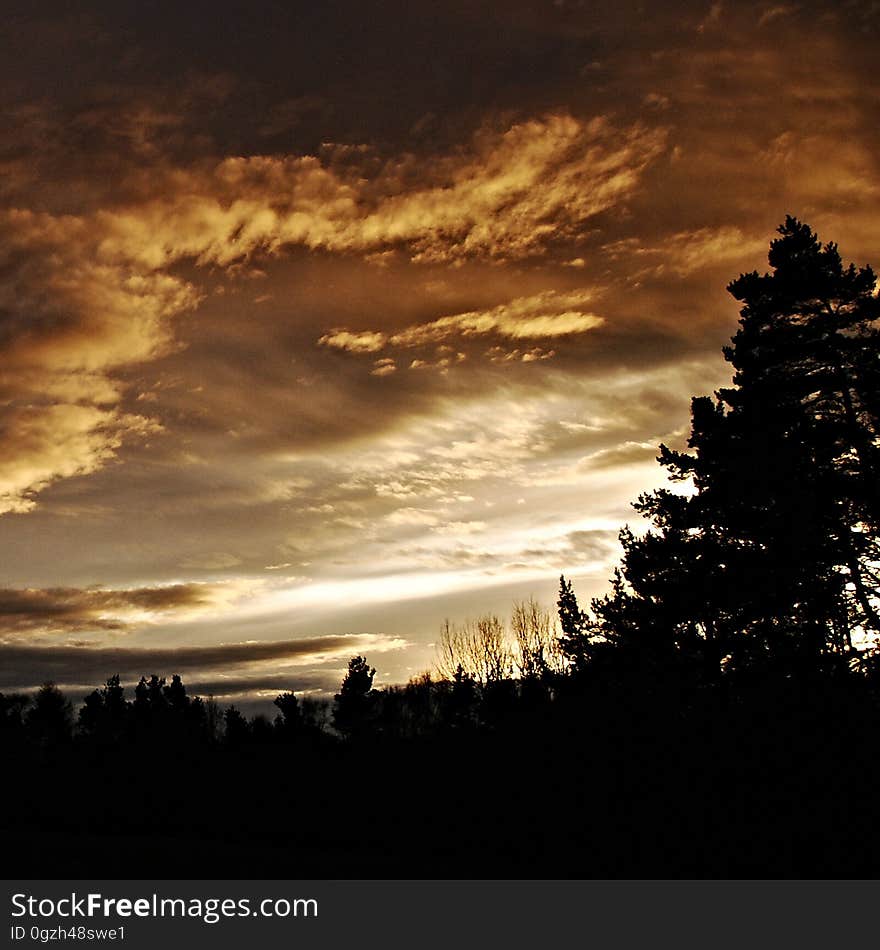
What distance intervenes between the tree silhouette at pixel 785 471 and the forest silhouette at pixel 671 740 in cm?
7

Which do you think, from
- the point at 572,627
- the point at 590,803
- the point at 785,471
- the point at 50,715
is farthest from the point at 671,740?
the point at 50,715

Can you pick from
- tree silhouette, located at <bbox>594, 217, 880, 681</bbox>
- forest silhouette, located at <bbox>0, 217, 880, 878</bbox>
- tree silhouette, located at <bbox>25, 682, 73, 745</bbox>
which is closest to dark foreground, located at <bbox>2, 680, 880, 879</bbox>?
forest silhouette, located at <bbox>0, 217, 880, 878</bbox>

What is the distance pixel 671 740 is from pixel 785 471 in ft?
41.5

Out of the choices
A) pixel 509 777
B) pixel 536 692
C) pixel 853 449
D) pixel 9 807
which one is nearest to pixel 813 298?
pixel 853 449

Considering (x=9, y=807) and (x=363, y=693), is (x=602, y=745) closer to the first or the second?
(x=9, y=807)

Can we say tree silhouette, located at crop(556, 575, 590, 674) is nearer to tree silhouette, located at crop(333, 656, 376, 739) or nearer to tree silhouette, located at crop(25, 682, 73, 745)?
tree silhouette, located at crop(333, 656, 376, 739)

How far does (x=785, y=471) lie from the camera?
878 inches

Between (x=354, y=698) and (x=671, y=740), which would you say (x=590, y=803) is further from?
(x=354, y=698)

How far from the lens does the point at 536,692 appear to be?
1513cm

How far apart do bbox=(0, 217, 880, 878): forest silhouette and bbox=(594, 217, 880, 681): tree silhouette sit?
7 cm

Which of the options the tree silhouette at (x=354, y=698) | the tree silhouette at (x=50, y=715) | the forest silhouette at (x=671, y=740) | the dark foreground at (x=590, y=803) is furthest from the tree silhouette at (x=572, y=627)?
the tree silhouette at (x=50, y=715)

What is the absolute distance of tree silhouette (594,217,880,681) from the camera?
71.9 ft
